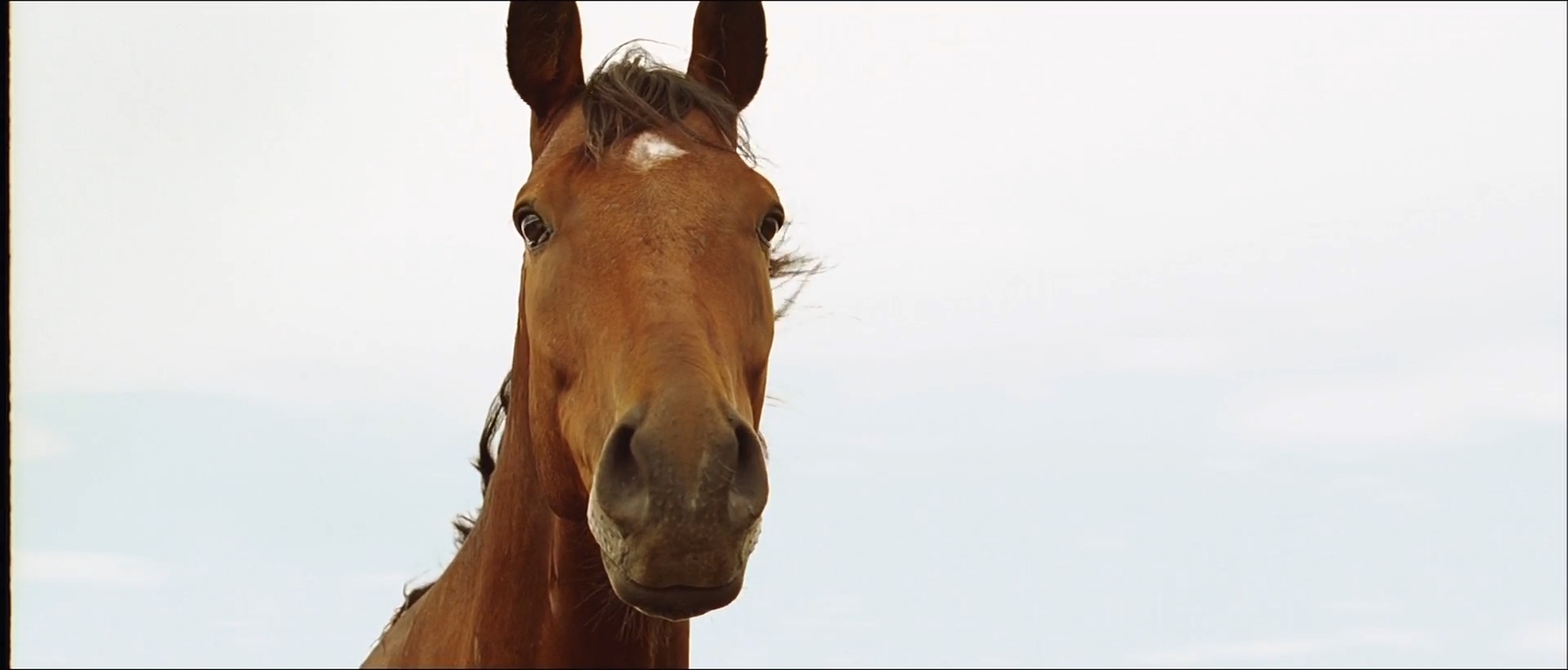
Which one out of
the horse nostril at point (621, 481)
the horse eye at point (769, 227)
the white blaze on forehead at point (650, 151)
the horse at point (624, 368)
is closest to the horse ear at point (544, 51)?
the horse at point (624, 368)

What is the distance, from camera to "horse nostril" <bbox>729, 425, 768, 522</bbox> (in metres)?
3.30

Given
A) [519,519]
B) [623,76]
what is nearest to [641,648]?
[519,519]

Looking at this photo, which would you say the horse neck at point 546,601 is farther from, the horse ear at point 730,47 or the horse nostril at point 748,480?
the horse ear at point 730,47

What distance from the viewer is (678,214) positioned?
4051mm

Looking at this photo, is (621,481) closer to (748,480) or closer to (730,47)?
(748,480)

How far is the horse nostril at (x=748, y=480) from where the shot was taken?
330cm

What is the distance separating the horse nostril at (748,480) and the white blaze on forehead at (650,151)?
1.16 meters

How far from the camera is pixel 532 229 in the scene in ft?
Answer: 14.4

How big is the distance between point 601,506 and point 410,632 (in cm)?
219

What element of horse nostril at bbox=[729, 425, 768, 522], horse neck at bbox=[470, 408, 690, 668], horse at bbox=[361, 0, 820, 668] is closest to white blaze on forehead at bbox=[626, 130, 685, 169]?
horse at bbox=[361, 0, 820, 668]

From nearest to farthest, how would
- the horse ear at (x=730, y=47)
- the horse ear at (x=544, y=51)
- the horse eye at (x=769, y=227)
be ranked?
1. the horse eye at (x=769, y=227)
2. the horse ear at (x=544, y=51)
3. the horse ear at (x=730, y=47)

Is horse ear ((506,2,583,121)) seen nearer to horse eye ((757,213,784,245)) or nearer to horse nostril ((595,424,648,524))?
horse eye ((757,213,784,245))

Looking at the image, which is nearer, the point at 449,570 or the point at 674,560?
the point at 674,560

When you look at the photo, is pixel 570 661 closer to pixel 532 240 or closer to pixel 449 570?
pixel 449 570
